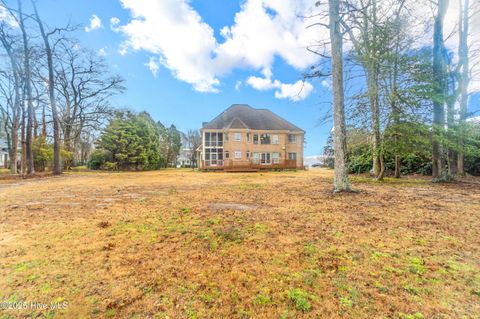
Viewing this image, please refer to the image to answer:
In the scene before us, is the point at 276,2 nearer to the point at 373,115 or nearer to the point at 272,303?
the point at 373,115

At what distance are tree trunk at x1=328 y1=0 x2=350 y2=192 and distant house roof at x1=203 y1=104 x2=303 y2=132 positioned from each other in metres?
20.5

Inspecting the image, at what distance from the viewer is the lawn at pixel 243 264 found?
208cm

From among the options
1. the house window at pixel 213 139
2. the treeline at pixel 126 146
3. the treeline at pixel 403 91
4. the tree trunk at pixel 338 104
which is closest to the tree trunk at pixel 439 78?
the treeline at pixel 403 91

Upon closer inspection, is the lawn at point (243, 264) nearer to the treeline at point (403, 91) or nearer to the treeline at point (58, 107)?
the treeline at point (403, 91)

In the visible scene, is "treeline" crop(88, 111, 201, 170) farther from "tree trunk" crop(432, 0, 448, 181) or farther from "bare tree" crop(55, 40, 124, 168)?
"tree trunk" crop(432, 0, 448, 181)

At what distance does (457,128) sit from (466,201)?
19.0 ft

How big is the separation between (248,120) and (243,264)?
29.0m

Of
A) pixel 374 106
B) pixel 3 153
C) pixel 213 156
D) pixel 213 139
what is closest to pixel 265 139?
pixel 213 139

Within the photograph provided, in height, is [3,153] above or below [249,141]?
below

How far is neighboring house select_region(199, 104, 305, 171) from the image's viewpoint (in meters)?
28.6

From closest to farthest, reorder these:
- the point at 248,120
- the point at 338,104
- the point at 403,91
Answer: the point at 338,104 → the point at 403,91 → the point at 248,120

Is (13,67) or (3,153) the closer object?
(13,67)

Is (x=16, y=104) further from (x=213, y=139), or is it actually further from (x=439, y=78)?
(x=439, y=78)

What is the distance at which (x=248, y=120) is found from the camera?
31.0 meters
